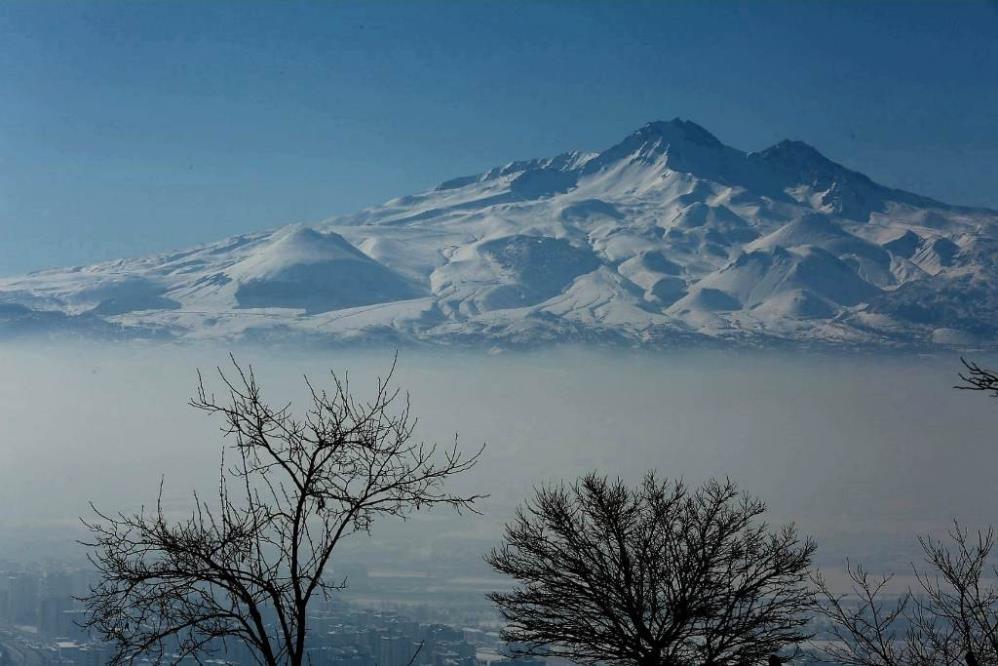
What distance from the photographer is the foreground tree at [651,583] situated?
15.2m

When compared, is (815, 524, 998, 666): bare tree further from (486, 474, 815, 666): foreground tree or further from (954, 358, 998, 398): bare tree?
(954, 358, 998, 398): bare tree

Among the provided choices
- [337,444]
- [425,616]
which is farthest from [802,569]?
[425,616]

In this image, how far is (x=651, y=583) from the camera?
51.2 ft

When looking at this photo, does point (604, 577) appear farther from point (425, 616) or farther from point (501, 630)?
point (425, 616)

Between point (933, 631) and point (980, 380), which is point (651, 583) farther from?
point (980, 380)

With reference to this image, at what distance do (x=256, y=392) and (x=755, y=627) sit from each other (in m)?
8.18

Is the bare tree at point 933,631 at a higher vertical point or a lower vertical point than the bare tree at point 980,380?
lower

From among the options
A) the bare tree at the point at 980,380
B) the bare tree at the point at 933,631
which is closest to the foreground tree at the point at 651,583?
the bare tree at the point at 933,631

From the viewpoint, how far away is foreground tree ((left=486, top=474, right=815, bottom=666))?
15164mm

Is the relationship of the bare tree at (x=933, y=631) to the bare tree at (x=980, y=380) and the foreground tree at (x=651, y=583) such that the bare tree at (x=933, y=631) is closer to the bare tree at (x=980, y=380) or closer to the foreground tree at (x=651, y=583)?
the foreground tree at (x=651, y=583)

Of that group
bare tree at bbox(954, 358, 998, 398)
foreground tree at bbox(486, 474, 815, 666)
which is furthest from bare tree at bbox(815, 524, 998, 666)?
bare tree at bbox(954, 358, 998, 398)

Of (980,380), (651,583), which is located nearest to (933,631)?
(651,583)

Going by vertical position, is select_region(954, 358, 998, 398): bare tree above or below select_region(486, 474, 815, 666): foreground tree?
above

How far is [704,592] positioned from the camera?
51.2 feet
